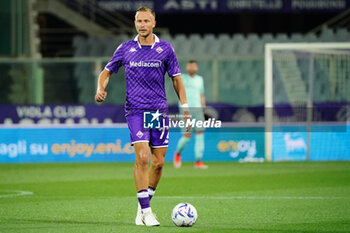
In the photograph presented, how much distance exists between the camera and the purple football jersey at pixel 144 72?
739 centimetres

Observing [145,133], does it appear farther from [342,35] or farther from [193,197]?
[342,35]

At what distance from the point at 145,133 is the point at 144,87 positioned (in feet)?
1.47

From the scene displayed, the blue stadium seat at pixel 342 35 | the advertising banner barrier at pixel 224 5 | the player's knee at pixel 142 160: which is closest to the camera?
the player's knee at pixel 142 160

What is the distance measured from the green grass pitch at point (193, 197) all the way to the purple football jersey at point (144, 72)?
3.85ft

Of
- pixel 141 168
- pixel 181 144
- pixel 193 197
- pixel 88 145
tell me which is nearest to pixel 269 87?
pixel 181 144

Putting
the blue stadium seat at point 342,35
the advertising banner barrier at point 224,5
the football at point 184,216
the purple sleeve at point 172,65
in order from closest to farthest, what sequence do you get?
the football at point 184,216 < the purple sleeve at point 172,65 < the blue stadium seat at point 342,35 < the advertising banner barrier at point 224,5

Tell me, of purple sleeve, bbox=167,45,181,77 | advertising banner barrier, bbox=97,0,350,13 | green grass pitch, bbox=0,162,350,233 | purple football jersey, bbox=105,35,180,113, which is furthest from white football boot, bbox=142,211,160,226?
advertising banner barrier, bbox=97,0,350,13

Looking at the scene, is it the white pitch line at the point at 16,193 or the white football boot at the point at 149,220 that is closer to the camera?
the white football boot at the point at 149,220

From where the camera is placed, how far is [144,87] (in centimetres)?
739

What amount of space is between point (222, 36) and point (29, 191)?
37.7 ft

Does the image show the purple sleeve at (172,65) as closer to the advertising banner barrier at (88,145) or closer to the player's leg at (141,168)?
the player's leg at (141,168)

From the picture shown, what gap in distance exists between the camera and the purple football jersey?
24.2 feet

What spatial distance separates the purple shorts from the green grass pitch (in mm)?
798

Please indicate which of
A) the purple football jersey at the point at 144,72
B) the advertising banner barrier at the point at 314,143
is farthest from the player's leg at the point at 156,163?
the advertising banner barrier at the point at 314,143
